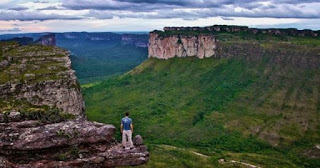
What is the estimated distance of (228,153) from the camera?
89.8 m

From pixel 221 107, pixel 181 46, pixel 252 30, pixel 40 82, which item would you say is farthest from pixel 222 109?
pixel 40 82

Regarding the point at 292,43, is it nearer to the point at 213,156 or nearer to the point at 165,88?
the point at 165,88

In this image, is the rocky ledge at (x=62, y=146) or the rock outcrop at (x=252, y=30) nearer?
the rocky ledge at (x=62, y=146)

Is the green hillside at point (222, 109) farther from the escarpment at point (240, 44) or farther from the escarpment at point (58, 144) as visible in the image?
the escarpment at point (58, 144)

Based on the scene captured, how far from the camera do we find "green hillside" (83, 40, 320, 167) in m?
92.2

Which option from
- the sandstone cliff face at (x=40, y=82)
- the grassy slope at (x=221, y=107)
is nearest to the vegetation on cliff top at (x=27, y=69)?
the sandstone cliff face at (x=40, y=82)

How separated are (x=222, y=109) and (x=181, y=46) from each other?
193 feet

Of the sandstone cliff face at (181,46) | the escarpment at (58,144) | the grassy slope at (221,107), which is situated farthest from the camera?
the sandstone cliff face at (181,46)

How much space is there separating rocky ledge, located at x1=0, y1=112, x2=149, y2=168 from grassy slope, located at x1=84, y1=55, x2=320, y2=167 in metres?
37.2

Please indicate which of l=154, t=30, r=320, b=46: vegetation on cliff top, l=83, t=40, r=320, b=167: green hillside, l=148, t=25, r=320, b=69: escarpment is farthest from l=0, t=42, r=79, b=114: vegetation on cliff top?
l=154, t=30, r=320, b=46: vegetation on cliff top

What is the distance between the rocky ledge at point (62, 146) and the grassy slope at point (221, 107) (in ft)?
122

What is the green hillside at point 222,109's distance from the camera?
303 ft

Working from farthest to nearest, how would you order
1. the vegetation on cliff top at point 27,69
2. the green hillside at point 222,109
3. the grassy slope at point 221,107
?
the grassy slope at point 221,107 → the green hillside at point 222,109 → the vegetation on cliff top at point 27,69

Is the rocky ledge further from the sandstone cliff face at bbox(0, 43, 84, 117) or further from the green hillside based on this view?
the green hillside
